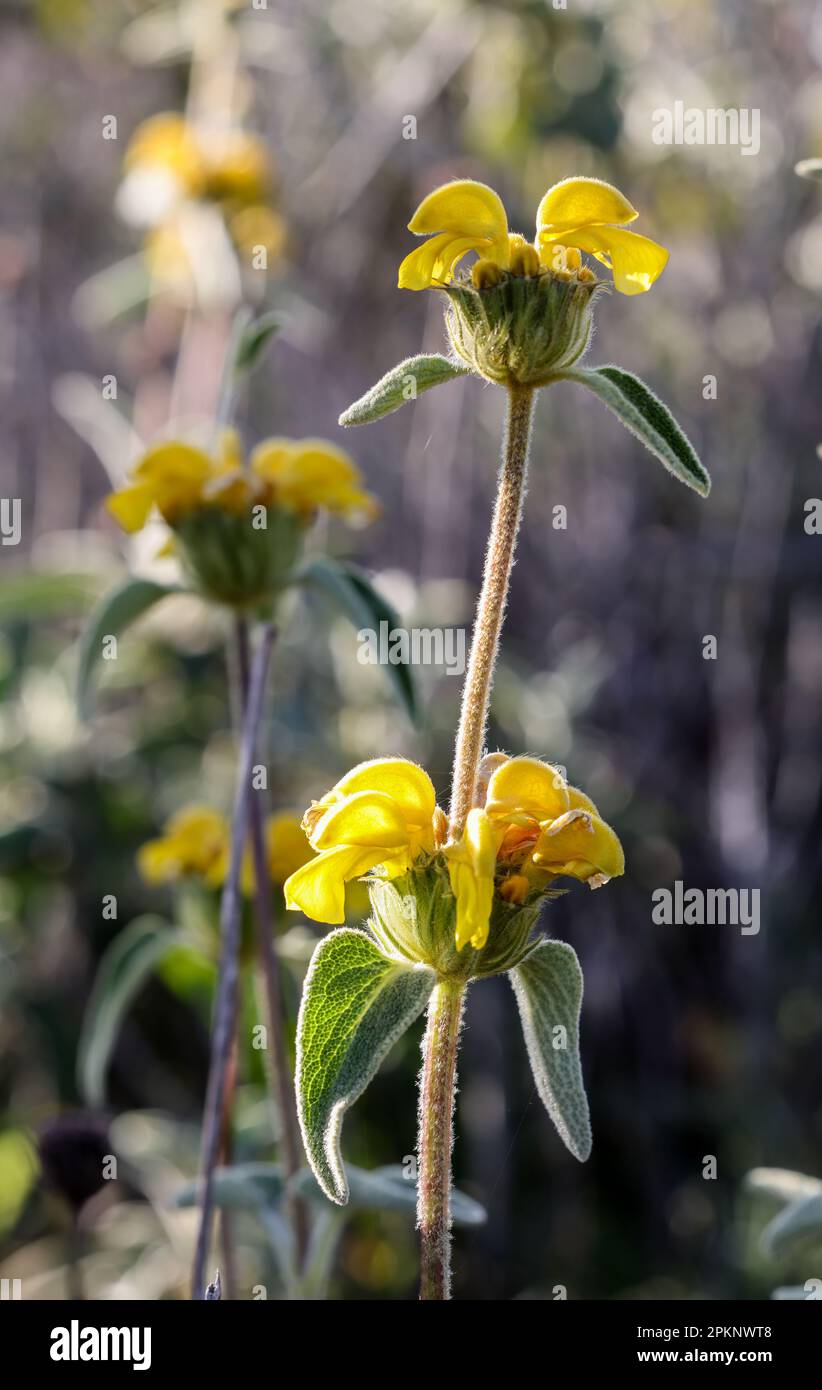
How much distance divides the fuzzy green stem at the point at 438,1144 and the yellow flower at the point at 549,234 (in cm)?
35

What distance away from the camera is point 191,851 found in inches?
46.7

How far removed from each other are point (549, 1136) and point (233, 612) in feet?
3.49

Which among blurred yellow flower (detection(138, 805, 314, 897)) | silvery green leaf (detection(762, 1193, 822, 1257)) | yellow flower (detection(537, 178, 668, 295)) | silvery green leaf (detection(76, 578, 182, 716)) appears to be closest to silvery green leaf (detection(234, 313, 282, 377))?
silvery green leaf (detection(76, 578, 182, 716))

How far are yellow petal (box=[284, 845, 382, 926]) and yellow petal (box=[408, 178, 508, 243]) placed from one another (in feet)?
0.99

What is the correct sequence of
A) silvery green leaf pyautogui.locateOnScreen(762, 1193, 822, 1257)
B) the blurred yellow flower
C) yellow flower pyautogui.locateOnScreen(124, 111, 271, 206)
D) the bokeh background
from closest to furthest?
silvery green leaf pyautogui.locateOnScreen(762, 1193, 822, 1257), the blurred yellow flower, the bokeh background, yellow flower pyautogui.locateOnScreen(124, 111, 271, 206)

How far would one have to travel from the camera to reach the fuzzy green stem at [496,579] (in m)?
0.63

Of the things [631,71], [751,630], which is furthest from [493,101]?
[751,630]

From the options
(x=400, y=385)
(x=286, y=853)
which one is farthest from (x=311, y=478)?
(x=400, y=385)

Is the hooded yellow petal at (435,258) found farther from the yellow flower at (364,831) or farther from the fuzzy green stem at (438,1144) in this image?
the fuzzy green stem at (438,1144)

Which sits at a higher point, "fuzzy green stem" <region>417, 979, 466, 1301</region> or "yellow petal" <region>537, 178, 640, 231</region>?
"yellow petal" <region>537, 178, 640, 231</region>

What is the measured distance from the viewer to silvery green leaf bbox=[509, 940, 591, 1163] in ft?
2.07

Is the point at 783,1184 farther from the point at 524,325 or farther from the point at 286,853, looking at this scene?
the point at 524,325

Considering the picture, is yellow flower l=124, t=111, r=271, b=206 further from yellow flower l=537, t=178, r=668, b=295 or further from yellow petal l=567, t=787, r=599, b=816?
yellow petal l=567, t=787, r=599, b=816

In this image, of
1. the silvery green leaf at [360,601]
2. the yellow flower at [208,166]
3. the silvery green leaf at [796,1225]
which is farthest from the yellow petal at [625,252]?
the yellow flower at [208,166]
